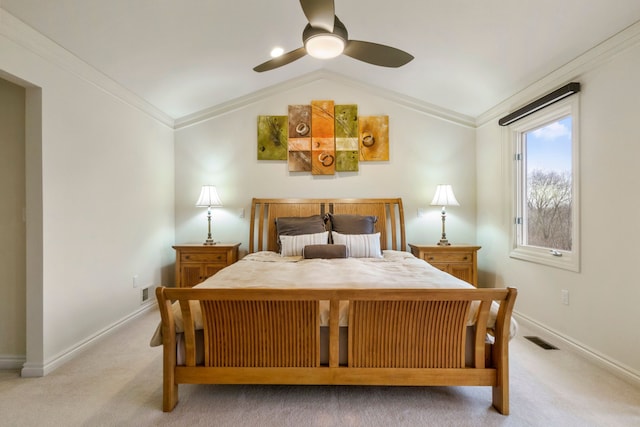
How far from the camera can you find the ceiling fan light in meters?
1.95

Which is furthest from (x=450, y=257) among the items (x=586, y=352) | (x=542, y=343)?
(x=586, y=352)

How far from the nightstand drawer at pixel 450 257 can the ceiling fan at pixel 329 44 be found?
7.41ft

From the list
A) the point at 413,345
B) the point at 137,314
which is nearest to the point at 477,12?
the point at 413,345

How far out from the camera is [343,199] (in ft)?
13.5

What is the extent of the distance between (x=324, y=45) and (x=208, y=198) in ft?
8.31

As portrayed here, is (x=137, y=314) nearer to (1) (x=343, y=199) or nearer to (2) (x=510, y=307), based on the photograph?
(1) (x=343, y=199)

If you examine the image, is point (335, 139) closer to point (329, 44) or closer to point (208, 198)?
point (208, 198)

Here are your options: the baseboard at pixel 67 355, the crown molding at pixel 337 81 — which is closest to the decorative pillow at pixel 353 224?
the crown molding at pixel 337 81

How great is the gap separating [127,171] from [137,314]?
154cm

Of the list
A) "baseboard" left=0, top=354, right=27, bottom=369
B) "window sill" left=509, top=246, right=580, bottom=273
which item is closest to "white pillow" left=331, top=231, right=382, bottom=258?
"window sill" left=509, top=246, right=580, bottom=273

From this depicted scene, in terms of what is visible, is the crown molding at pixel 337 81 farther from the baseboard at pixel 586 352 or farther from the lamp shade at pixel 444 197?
the baseboard at pixel 586 352

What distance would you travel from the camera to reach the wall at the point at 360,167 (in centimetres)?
420

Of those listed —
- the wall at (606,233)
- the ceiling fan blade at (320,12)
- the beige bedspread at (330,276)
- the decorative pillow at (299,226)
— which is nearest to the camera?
the ceiling fan blade at (320,12)

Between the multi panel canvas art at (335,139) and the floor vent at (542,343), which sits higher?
the multi panel canvas art at (335,139)
